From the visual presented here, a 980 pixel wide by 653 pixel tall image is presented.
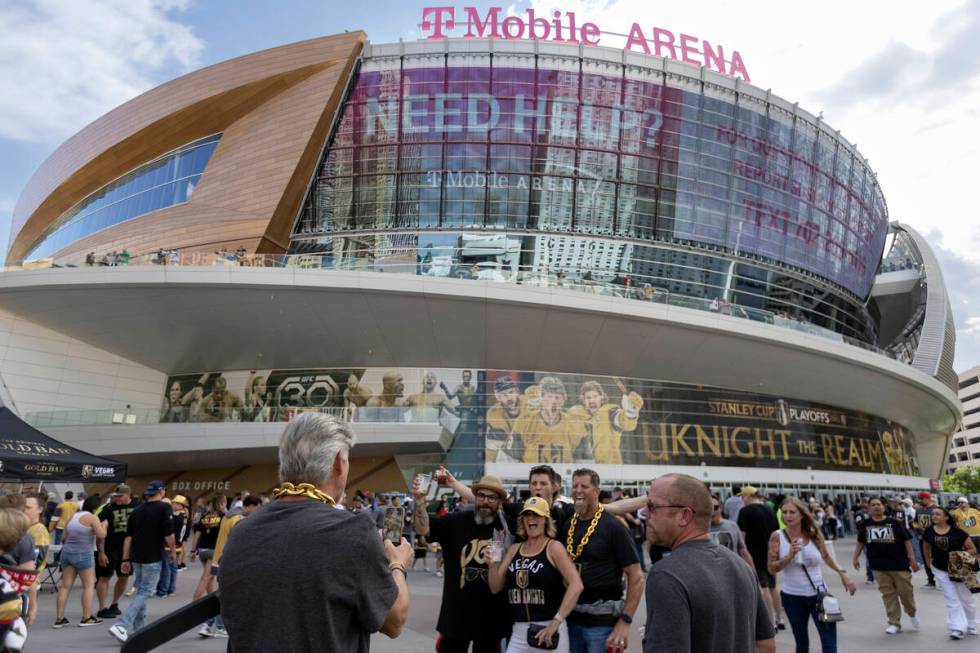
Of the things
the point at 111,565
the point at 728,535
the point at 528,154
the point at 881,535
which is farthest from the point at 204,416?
the point at 881,535

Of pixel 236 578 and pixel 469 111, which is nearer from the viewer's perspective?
pixel 236 578

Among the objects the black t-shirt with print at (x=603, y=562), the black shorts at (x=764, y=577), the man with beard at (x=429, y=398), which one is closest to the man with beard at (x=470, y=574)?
the black t-shirt with print at (x=603, y=562)

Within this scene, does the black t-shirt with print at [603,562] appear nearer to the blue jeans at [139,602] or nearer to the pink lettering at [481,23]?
the blue jeans at [139,602]

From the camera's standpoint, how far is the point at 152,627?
1.81 metres

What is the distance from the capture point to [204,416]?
2998cm

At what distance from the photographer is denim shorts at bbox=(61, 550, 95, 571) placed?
9258 millimetres

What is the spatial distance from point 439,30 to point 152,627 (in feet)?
133

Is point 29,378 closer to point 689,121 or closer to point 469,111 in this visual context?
point 469,111

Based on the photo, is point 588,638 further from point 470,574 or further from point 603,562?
point 470,574

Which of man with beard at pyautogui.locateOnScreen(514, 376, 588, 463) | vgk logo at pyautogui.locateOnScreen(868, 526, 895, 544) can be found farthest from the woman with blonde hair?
man with beard at pyautogui.locateOnScreen(514, 376, 588, 463)

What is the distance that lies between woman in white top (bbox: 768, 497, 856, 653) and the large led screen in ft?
105

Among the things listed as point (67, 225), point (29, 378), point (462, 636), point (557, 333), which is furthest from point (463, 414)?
point (67, 225)

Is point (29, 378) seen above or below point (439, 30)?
below

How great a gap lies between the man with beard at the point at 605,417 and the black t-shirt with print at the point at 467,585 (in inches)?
1064
